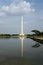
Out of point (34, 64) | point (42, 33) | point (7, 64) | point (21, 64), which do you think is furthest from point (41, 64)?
point (42, 33)

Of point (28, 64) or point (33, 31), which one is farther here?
point (33, 31)

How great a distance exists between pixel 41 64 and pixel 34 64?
578 mm

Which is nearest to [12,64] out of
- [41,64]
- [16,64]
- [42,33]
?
[16,64]

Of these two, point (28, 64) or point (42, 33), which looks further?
point (42, 33)

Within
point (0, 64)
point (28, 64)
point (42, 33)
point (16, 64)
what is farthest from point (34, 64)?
point (42, 33)

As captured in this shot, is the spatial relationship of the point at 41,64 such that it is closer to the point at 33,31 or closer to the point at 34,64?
the point at 34,64

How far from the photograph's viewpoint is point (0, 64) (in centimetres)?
1348

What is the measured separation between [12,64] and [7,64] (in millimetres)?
418

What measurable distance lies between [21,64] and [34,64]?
3.56 ft

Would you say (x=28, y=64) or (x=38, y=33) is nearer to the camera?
(x=28, y=64)

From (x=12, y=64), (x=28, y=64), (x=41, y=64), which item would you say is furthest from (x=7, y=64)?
(x=41, y=64)

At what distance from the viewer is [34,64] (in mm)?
13609

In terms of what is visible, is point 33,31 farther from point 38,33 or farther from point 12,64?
point 12,64

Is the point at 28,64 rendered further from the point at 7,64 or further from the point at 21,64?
the point at 7,64
